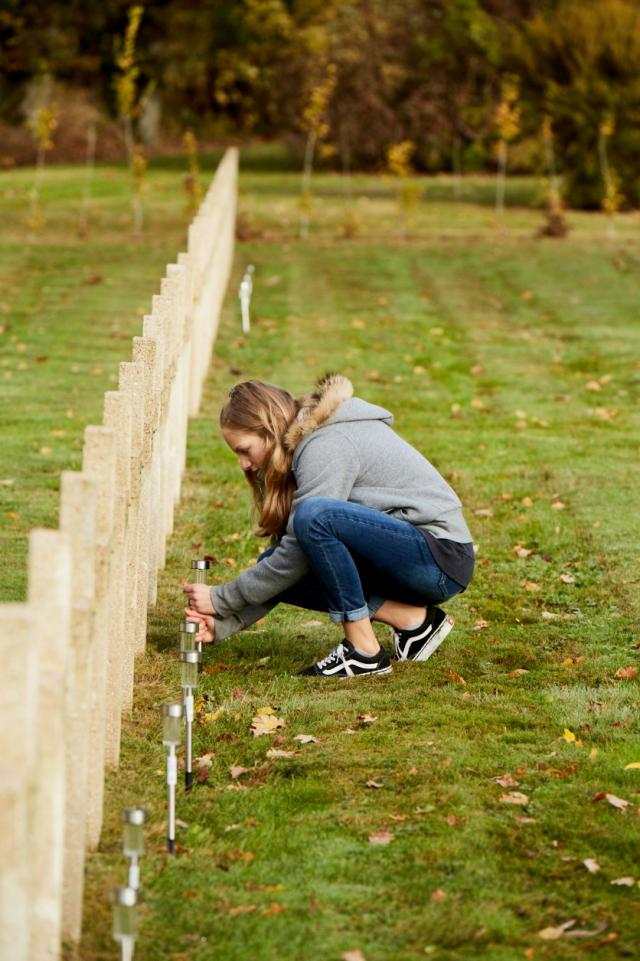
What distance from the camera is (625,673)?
5699 millimetres

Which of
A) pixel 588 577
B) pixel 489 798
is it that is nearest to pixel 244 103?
pixel 588 577

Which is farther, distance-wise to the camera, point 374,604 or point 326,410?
point 374,604

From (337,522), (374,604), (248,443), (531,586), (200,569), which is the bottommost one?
(531,586)

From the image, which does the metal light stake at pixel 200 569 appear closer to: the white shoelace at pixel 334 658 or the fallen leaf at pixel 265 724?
the fallen leaf at pixel 265 724

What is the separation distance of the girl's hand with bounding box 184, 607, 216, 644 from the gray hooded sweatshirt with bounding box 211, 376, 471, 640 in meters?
0.03

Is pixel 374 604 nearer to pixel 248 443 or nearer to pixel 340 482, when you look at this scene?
pixel 340 482

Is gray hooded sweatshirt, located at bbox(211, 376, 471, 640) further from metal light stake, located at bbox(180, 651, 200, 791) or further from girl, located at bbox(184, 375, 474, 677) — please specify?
metal light stake, located at bbox(180, 651, 200, 791)

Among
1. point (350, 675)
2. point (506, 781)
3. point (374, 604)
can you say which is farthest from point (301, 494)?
point (506, 781)

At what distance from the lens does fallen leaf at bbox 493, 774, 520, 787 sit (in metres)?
4.59

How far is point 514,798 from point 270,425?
5.45 feet

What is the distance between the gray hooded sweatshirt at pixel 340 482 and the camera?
5445 mm

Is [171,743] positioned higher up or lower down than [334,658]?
higher up

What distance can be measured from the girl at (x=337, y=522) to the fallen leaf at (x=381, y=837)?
1.38 m

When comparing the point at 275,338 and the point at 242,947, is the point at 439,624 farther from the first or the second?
the point at 275,338
